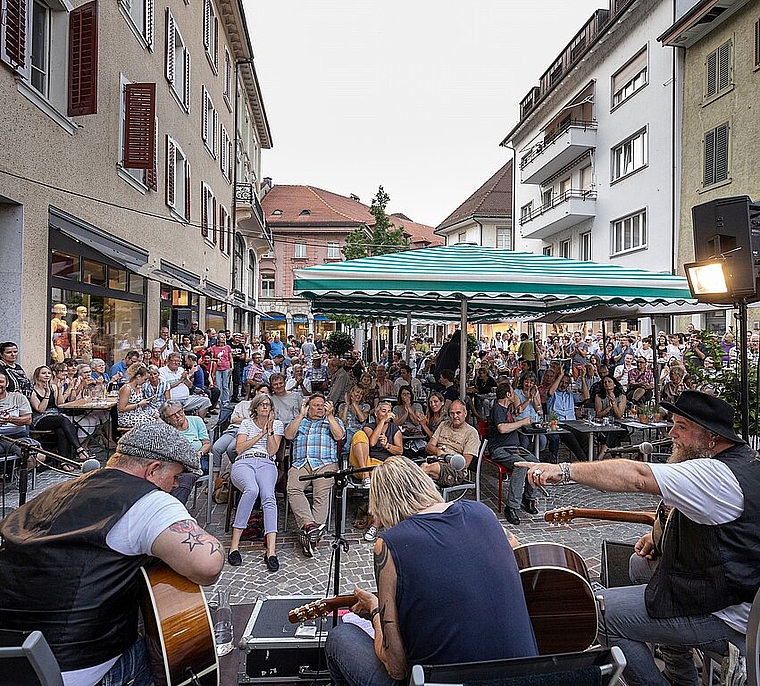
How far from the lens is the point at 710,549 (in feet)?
8.42

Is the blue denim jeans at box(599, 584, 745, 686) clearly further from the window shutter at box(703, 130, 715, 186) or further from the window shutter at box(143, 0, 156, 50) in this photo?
the window shutter at box(703, 130, 715, 186)

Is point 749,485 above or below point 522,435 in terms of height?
above

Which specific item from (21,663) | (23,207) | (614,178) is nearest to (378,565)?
(21,663)

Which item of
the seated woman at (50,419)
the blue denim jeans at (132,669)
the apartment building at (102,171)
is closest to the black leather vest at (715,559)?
the blue denim jeans at (132,669)

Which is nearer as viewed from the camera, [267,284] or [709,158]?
[709,158]

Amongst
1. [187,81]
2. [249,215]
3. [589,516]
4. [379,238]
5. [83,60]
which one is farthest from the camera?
[379,238]

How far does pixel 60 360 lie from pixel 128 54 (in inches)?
259

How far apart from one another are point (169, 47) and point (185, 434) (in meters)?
12.7

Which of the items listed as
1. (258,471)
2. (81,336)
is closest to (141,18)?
(81,336)

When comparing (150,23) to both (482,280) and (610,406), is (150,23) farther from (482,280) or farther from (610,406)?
(610,406)

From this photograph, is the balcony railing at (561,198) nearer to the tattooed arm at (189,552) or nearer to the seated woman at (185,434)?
the seated woman at (185,434)

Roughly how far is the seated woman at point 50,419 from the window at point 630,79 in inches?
843

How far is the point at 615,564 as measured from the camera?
144 inches

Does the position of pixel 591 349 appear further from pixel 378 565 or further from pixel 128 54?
pixel 378 565
